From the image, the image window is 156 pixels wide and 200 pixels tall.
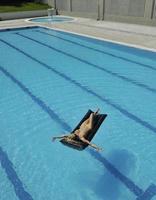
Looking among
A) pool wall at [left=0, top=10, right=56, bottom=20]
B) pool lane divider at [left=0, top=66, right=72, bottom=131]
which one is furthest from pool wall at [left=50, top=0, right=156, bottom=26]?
pool lane divider at [left=0, top=66, right=72, bottom=131]

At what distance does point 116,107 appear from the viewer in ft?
18.7

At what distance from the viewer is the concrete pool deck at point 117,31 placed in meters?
9.77

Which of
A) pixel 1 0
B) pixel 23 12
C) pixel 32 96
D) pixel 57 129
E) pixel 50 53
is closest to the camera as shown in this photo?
pixel 57 129

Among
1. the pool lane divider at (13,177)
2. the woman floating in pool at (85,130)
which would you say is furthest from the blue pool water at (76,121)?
the woman floating in pool at (85,130)

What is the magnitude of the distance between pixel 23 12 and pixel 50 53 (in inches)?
320

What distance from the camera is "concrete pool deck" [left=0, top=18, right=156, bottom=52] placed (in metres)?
9.77

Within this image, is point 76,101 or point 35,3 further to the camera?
point 35,3

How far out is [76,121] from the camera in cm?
523

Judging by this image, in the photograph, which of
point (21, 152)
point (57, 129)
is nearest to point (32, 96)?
point (57, 129)

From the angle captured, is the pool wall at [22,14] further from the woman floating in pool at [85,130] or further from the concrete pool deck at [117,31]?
the woman floating in pool at [85,130]

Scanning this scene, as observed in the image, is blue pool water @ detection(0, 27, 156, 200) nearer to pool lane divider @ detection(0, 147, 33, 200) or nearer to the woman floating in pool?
pool lane divider @ detection(0, 147, 33, 200)

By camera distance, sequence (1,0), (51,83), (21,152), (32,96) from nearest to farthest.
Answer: (21,152), (32,96), (51,83), (1,0)

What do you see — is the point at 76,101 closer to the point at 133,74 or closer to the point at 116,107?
the point at 116,107

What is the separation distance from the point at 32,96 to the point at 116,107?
1.84 m
